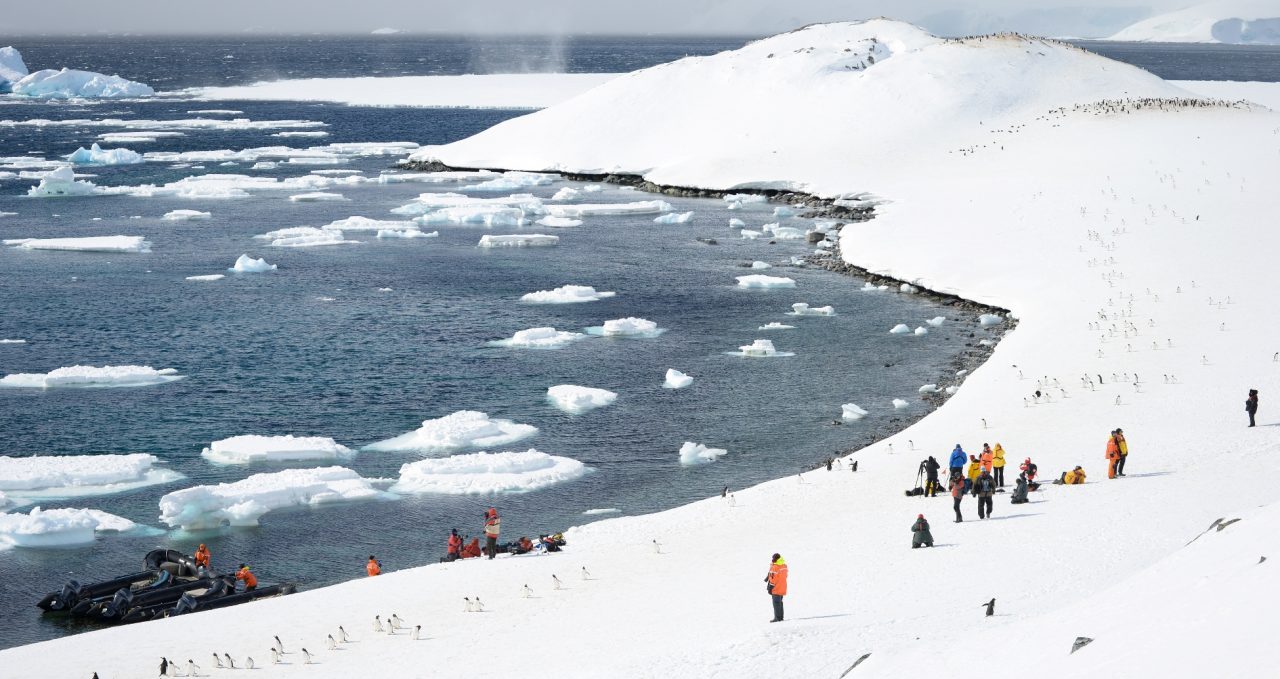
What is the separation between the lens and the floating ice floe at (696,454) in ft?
115

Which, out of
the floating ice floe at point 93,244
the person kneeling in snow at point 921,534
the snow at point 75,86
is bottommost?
the floating ice floe at point 93,244

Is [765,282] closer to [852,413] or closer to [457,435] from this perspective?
[852,413]

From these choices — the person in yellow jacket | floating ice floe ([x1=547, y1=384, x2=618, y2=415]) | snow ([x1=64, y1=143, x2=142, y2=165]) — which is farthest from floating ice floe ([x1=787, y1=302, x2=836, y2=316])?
snow ([x1=64, y1=143, x2=142, y2=165])

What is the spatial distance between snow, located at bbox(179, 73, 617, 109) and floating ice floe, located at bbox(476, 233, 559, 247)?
8371 cm

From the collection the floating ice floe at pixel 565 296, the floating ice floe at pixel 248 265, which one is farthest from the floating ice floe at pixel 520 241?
the floating ice floe at pixel 565 296

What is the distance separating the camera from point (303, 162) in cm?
10075

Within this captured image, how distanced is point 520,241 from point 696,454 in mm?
34671

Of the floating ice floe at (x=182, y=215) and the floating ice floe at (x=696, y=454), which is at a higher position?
the floating ice floe at (x=182, y=215)

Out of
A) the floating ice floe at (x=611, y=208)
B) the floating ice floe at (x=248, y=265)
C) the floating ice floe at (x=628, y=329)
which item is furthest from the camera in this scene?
the floating ice floe at (x=611, y=208)

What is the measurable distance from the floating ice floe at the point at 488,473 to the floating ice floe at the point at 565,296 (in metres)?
19.5

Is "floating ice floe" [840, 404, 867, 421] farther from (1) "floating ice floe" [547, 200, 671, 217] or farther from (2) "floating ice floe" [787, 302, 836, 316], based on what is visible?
(1) "floating ice floe" [547, 200, 671, 217]

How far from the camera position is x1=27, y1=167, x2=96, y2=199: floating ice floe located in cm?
8175

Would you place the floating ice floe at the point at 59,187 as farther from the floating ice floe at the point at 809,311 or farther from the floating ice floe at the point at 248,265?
the floating ice floe at the point at 809,311

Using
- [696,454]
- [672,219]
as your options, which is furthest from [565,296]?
[672,219]
